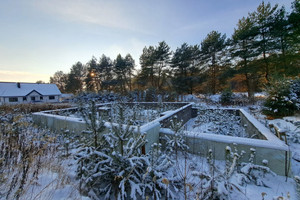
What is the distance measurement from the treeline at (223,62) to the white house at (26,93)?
7.37 m

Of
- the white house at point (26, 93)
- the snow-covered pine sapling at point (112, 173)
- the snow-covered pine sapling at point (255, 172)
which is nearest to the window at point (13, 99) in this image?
the white house at point (26, 93)

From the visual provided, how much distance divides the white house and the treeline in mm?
7368

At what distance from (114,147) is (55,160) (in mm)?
1339

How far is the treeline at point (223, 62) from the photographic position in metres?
10.6

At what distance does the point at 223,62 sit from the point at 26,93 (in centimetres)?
3185

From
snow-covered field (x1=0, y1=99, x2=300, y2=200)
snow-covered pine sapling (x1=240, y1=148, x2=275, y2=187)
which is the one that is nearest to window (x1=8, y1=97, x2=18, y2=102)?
snow-covered field (x1=0, y1=99, x2=300, y2=200)

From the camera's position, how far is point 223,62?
15.7m

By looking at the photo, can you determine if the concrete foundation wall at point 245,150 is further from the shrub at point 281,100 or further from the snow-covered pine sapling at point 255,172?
the shrub at point 281,100

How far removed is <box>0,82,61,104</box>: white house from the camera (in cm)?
1967

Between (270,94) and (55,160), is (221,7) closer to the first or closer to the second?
(270,94)

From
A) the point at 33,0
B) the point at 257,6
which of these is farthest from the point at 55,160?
the point at 257,6

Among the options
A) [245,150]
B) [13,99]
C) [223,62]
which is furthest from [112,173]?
[13,99]

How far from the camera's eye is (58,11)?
4.50m

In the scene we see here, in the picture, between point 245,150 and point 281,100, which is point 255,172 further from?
point 281,100
